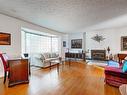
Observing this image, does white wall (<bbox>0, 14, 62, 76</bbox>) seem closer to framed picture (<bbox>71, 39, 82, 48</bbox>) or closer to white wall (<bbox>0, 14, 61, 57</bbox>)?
white wall (<bbox>0, 14, 61, 57</bbox>)

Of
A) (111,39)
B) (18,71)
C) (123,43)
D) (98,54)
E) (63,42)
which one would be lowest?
(18,71)

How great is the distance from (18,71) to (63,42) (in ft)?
23.0

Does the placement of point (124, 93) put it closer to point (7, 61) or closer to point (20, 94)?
point (20, 94)

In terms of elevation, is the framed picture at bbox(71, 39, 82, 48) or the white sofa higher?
the framed picture at bbox(71, 39, 82, 48)

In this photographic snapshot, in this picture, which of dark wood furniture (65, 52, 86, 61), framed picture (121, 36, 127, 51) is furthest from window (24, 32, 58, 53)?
framed picture (121, 36, 127, 51)

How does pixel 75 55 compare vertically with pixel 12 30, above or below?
below

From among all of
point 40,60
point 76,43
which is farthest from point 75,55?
point 40,60

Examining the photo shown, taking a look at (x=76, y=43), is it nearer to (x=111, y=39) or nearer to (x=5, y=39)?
(x=111, y=39)

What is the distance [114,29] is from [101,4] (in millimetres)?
5449

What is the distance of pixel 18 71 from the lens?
3650 mm

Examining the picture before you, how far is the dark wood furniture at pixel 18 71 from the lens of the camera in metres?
3.49

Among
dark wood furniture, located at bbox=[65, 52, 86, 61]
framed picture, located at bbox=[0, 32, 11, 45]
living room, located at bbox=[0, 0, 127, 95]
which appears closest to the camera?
living room, located at bbox=[0, 0, 127, 95]

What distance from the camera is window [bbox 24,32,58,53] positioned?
700 cm

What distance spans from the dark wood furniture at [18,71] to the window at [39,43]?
3178mm
